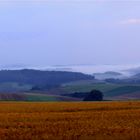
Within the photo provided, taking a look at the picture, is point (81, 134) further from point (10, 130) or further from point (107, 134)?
point (10, 130)

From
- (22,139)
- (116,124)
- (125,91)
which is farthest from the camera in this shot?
(125,91)

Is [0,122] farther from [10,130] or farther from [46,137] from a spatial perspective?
→ [46,137]

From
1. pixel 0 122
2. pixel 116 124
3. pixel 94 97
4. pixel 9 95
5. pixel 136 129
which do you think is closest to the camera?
pixel 136 129

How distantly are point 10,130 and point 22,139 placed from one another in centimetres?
368

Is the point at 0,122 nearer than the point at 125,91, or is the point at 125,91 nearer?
the point at 0,122

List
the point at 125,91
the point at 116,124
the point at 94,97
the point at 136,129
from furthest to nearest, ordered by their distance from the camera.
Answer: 1. the point at 125,91
2. the point at 94,97
3. the point at 116,124
4. the point at 136,129

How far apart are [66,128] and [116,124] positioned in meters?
3.24

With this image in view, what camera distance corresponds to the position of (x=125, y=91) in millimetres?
141625

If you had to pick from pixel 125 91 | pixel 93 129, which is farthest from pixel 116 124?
pixel 125 91

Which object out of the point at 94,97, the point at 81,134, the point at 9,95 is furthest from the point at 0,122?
the point at 9,95

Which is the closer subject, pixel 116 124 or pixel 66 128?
pixel 66 128

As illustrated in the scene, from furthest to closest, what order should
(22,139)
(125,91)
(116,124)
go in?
(125,91)
(116,124)
(22,139)

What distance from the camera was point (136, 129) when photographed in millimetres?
25406

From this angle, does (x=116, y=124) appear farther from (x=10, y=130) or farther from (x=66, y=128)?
(x=10, y=130)
